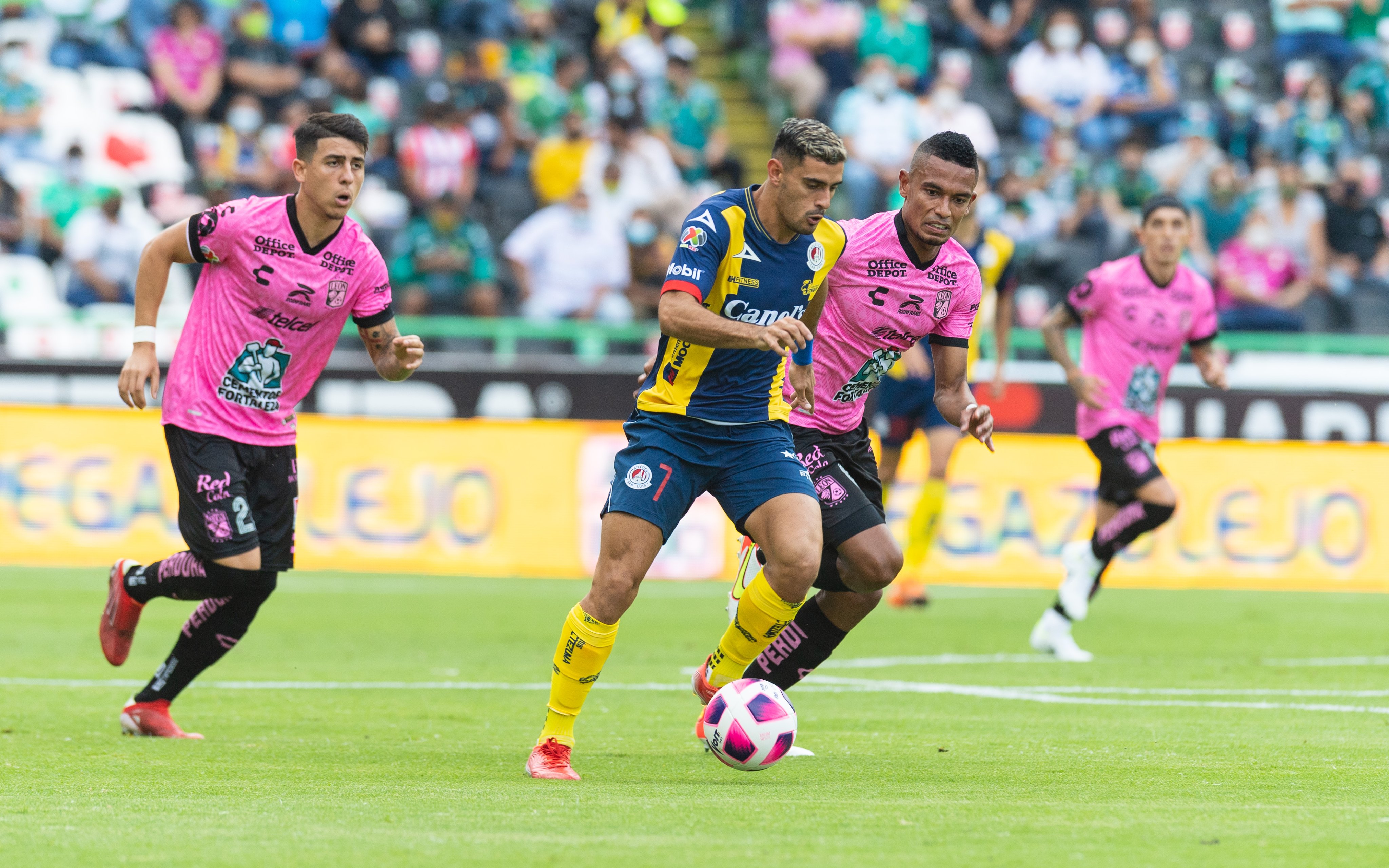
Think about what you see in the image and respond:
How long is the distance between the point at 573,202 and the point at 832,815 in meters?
14.0

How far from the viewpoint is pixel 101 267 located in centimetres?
1811

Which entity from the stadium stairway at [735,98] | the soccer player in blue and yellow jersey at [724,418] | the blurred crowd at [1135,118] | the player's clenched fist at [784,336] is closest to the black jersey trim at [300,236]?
the soccer player in blue and yellow jersey at [724,418]

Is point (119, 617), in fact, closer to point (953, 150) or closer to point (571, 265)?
point (953, 150)

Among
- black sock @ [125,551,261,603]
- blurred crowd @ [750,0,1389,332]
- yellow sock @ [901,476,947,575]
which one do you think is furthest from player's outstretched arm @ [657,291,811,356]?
blurred crowd @ [750,0,1389,332]

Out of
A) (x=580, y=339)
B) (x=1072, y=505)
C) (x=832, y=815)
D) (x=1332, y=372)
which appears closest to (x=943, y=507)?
(x=1072, y=505)

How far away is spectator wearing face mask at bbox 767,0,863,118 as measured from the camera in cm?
2303

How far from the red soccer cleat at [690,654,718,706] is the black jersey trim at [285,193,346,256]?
7.72 feet

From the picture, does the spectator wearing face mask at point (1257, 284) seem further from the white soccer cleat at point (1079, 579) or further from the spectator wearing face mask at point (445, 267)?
the white soccer cleat at point (1079, 579)

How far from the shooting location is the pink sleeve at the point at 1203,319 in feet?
38.9

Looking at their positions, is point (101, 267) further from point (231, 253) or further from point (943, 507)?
point (231, 253)

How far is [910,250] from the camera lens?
7754 mm

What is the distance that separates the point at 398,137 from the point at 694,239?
14396 millimetres

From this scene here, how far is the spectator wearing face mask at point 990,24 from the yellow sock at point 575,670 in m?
19.0

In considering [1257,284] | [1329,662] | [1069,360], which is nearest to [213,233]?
[1069,360]
